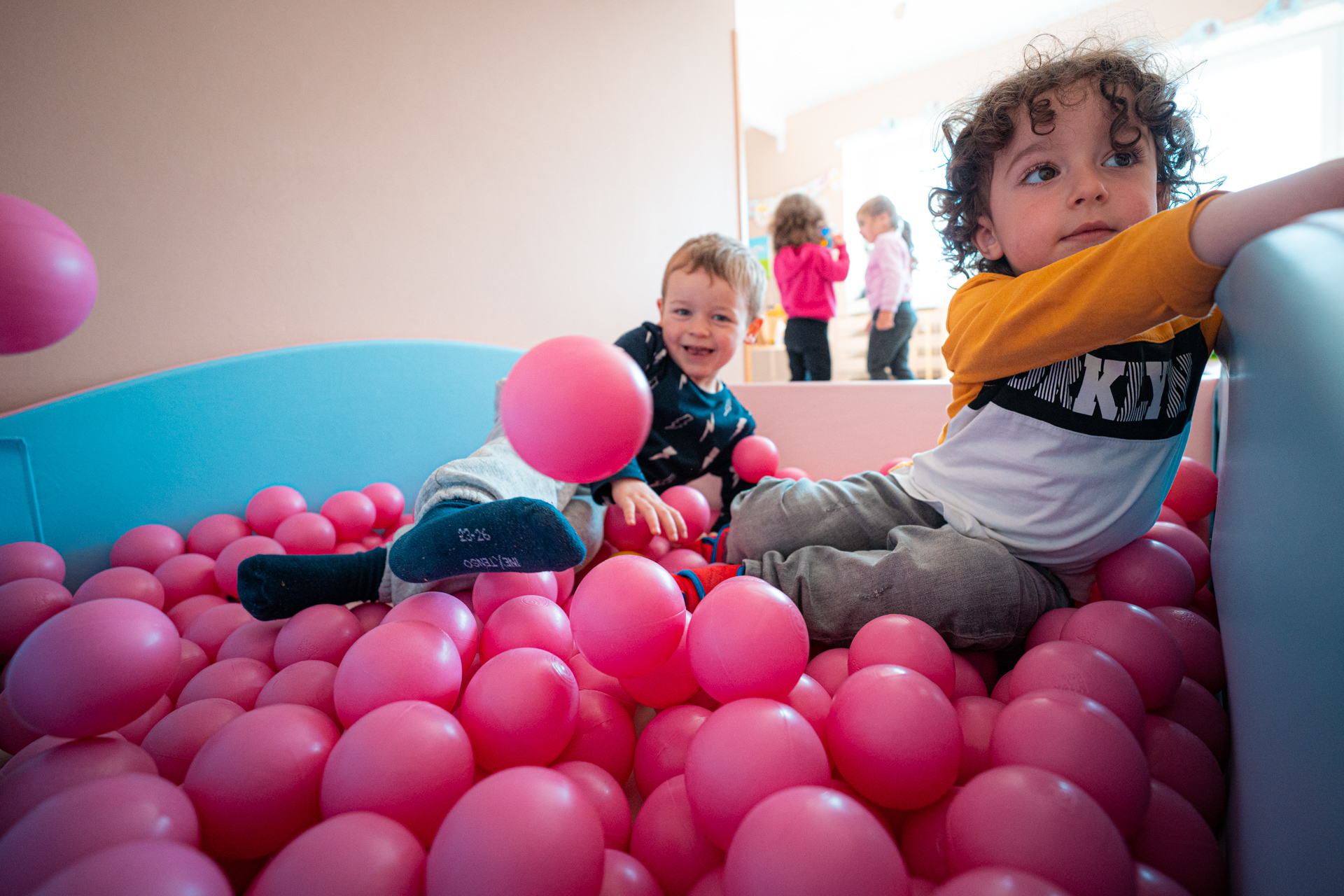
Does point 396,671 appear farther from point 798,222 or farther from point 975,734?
point 798,222

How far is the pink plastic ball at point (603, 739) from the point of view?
679mm

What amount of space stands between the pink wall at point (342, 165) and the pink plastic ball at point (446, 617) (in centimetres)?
98

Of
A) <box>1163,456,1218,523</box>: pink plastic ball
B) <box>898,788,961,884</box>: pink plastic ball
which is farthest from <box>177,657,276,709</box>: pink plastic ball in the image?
<box>1163,456,1218,523</box>: pink plastic ball

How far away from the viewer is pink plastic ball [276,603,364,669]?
2.64 ft

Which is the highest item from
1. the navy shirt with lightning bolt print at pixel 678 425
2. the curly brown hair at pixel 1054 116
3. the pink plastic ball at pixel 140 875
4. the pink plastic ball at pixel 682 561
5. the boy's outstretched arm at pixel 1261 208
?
the curly brown hair at pixel 1054 116

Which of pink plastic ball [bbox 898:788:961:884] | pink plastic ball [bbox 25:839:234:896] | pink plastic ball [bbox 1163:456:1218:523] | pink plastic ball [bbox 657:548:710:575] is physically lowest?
pink plastic ball [bbox 898:788:961:884]

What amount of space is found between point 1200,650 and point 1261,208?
51 cm

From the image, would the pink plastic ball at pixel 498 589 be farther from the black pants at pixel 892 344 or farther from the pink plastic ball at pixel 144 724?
the black pants at pixel 892 344

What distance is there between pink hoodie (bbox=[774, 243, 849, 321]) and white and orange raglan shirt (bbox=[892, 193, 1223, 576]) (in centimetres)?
254

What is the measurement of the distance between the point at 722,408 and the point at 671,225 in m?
0.99

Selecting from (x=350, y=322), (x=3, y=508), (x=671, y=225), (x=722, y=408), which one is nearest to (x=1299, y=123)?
(x=671, y=225)

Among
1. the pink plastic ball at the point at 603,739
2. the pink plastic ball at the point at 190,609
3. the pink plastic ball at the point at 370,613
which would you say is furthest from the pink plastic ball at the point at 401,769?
the pink plastic ball at the point at 190,609

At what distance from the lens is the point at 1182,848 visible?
0.52m

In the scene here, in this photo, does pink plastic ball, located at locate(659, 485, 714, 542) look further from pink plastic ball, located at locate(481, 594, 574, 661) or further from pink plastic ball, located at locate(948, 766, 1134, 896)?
pink plastic ball, located at locate(948, 766, 1134, 896)
